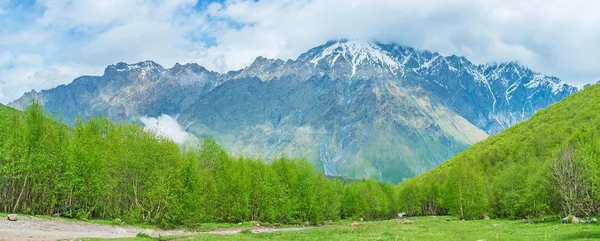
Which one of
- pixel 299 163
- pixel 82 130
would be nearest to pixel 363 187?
pixel 299 163

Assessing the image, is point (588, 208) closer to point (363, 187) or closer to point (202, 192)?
point (202, 192)

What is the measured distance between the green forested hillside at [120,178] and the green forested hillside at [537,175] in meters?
48.0

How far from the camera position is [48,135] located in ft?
213

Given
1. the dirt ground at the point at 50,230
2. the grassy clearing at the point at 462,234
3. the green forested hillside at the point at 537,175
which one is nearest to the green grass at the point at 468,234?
the grassy clearing at the point at 462,234

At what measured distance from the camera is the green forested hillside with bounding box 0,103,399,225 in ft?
201

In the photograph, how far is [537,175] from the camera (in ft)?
265

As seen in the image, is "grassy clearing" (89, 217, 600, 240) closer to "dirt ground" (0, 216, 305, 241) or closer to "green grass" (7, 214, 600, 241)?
"green grass" (7, 214, 600, 241)

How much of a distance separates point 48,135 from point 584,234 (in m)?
66.6

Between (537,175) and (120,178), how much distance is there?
71376 mm

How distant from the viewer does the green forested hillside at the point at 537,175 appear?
227ft

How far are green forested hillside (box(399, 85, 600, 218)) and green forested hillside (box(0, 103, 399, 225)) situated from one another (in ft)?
157

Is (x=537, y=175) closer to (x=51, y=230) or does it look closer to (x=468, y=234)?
(x=468, y=234)

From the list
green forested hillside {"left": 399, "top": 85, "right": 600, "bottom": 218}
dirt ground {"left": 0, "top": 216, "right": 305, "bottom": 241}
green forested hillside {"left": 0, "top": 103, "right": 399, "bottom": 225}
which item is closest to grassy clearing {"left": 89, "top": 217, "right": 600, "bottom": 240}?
dirt ground {"left": 0, "top": 216, "right": 305, "bottom": 241}

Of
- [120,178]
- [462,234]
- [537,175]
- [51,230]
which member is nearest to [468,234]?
[462,234]
